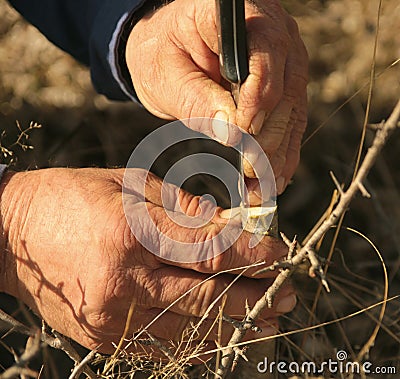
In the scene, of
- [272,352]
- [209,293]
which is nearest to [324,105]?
[272,352]

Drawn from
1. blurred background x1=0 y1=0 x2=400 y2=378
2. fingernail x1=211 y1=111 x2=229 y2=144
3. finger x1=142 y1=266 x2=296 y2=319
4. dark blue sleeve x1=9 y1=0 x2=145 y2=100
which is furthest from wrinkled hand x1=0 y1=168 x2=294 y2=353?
blurred background x1=0 y1=0 x2=400 y2=378

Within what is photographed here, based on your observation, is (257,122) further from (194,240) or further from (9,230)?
(9,230)

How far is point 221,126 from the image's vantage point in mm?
835

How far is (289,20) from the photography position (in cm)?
100

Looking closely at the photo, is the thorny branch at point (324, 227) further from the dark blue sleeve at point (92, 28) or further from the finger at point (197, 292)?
the dark blue sleeve at point (92, 28)

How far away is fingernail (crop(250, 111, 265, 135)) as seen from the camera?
84cm

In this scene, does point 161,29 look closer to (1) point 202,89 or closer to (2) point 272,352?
(1) point 202,89

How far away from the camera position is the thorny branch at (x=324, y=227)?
565 millimetres

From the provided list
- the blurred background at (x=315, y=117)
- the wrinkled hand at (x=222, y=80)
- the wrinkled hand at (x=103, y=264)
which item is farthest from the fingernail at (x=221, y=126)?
the blurred background at (x=315, y=117)

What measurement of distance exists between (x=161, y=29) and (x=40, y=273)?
39 cm

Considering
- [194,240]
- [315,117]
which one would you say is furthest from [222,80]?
[315,117]

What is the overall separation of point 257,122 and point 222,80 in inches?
5.4

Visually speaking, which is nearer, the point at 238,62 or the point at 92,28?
the point at 238,62

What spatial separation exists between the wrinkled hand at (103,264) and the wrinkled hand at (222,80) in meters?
0.12
